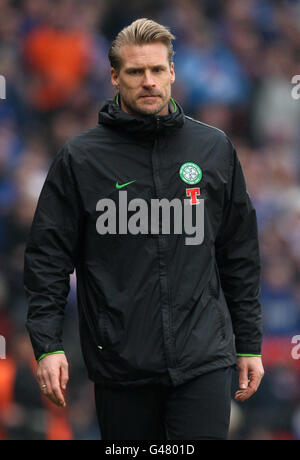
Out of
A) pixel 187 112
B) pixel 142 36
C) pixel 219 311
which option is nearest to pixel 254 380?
pixel 219 311

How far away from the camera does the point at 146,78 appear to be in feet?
11.6

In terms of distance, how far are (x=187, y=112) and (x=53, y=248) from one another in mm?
4861

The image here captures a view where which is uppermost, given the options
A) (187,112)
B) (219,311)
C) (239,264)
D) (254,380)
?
(187,112)

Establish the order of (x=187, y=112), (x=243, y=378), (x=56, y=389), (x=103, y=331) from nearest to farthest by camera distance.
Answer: (x=56, y=389), (x=103, y=331), (x=243, y=378), (x=187, y=112)

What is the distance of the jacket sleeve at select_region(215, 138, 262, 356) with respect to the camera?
3.70 meters

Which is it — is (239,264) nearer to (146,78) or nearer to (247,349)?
(247,349)

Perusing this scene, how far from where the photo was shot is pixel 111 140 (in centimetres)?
362

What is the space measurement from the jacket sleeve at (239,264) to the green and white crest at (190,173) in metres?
0.17

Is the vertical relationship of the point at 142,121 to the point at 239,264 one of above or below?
above

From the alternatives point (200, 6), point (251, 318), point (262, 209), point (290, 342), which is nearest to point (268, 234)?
point (262, 209)

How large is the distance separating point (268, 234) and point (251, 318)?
3841mm

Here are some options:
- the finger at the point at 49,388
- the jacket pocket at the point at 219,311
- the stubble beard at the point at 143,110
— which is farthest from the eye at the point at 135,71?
the finger at the point at 49,388

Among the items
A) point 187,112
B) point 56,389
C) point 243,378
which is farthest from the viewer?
Result: point 187,112

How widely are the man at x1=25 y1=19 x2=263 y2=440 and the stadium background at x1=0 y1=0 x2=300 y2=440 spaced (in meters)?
2.93
